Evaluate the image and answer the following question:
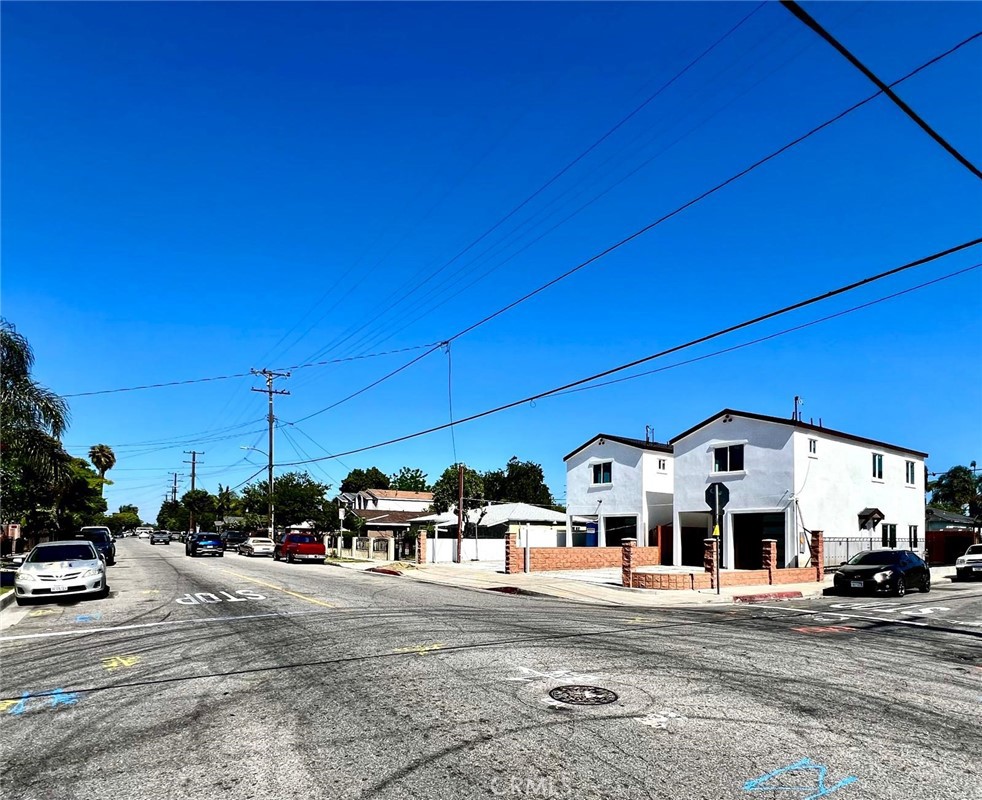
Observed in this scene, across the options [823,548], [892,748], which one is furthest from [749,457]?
[892,748]

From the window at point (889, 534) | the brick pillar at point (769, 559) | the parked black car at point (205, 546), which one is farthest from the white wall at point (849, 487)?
the parked black car at point (205, 546)

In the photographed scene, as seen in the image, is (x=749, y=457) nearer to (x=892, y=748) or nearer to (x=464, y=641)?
(x=464, y=641)

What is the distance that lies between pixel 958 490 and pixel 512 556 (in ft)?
255

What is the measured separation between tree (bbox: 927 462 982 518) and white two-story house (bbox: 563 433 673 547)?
197 ft

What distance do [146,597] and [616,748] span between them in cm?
1616

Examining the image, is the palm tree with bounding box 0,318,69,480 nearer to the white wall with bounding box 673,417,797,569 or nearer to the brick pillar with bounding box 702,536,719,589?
the brick pillar with bounding box 702,536,719,589

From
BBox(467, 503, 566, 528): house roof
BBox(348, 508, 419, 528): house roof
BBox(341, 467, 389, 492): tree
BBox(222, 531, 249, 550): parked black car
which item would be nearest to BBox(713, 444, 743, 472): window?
BBox(467, 503, 566, 528): house roof

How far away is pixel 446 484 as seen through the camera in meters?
66.0

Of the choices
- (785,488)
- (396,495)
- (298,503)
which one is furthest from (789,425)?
(396,495)

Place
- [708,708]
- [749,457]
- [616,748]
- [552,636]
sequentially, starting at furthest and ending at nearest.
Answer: [749,457], [552,636], [708,708], [616,748]

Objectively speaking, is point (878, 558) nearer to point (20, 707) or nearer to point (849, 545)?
point (849, 545)

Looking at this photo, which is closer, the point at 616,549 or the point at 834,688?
the point at 834,688

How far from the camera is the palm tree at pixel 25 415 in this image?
23.0 metres

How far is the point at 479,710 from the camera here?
7.00 m
